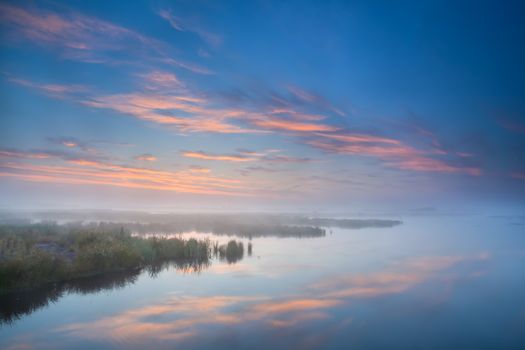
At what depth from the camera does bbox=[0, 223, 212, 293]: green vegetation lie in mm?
17766

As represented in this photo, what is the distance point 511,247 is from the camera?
44.8 meters

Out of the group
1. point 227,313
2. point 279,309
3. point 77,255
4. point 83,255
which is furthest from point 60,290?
point 279,309

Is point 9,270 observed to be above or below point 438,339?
above

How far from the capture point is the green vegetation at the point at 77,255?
17766 millimetres

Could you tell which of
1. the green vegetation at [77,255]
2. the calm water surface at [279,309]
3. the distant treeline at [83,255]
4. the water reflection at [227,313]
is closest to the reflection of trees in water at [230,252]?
the distant treeline at [83,255]

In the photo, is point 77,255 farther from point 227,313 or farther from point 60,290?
point 227,313

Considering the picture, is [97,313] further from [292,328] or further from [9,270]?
[292,328]

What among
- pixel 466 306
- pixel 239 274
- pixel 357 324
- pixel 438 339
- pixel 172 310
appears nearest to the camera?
pixel 438 339

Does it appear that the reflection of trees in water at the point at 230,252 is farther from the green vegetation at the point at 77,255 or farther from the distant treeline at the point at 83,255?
the green vegetation at the point at 77,255

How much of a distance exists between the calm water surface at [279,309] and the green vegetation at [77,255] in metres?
1.30

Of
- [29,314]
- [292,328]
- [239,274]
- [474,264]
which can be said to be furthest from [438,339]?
[474,264]

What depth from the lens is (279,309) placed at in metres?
17.4

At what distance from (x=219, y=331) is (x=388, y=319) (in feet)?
24.9

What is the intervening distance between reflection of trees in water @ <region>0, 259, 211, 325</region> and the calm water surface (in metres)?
0.07
